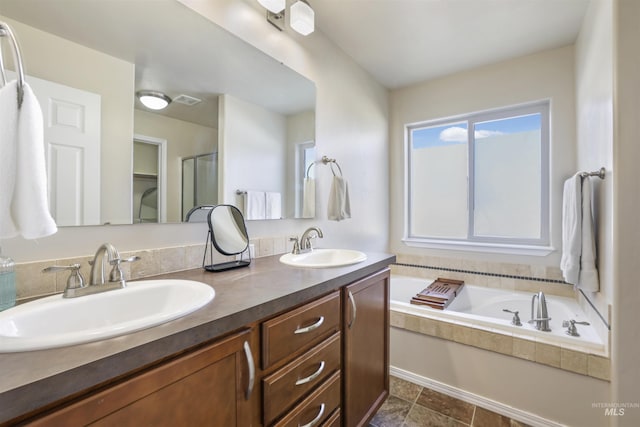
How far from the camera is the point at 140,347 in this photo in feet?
1.83

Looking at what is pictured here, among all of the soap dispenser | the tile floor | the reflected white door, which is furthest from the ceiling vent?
the tile floor

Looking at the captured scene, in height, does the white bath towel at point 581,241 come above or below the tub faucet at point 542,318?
above

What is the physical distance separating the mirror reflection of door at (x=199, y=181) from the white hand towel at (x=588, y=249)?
82.9 inches

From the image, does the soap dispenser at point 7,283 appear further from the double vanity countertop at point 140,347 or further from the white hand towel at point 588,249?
the white hand towel at point 588,249

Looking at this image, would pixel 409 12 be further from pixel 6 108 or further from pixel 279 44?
pixel 6 108

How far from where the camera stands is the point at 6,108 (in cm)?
64

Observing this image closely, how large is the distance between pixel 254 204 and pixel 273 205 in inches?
5.9

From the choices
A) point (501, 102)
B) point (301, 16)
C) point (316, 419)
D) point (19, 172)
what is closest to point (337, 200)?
point (301, 16)

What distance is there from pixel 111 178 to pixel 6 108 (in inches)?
16.8

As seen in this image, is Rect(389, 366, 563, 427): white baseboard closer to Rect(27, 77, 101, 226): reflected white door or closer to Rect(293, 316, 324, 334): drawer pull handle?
Rect(293, 316, 324, 334): drawer pull handle

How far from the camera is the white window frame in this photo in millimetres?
2484

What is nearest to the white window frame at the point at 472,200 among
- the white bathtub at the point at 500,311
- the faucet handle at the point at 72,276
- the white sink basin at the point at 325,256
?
the white bathtub at the point at 500,311

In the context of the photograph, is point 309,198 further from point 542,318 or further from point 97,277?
point 542,318

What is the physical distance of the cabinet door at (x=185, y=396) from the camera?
0.51 metres
